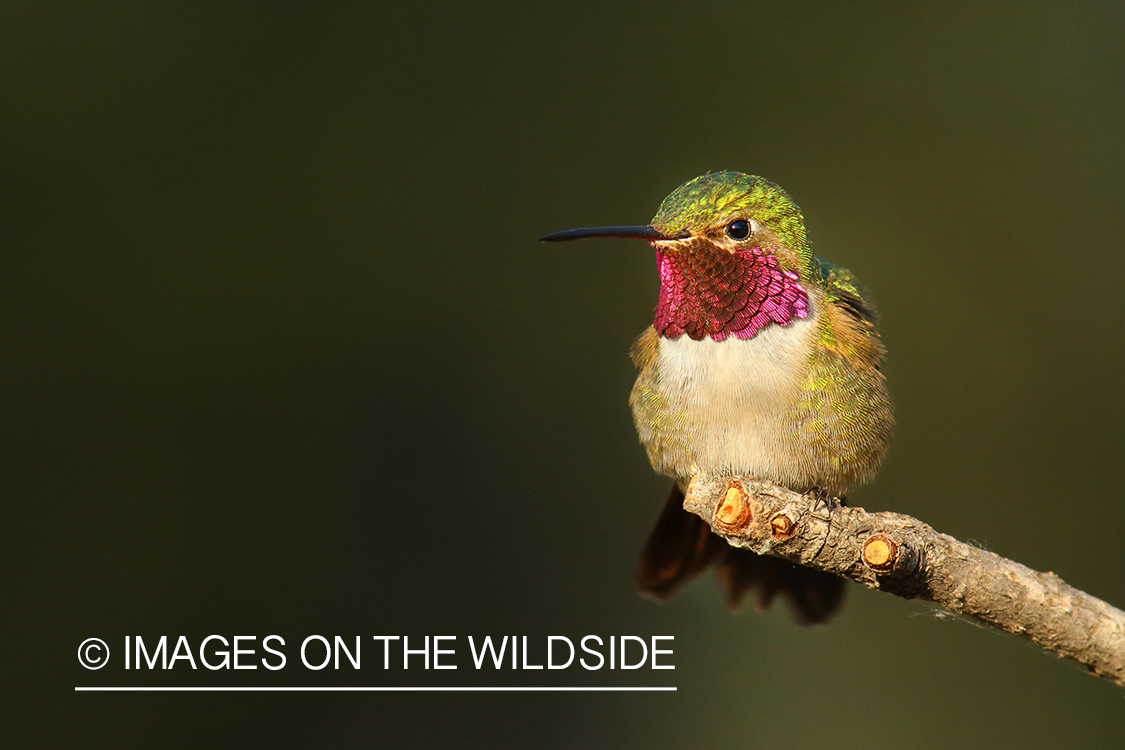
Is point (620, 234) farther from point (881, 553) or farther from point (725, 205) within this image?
point (881, 553)

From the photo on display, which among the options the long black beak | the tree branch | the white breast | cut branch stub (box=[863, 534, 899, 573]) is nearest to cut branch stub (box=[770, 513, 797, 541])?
the tree branch

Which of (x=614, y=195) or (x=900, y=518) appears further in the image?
(x=614, y=195)

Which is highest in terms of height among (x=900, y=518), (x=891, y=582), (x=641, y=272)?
(x=641, y=272)

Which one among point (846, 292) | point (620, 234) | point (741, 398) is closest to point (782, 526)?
point (741, 398)

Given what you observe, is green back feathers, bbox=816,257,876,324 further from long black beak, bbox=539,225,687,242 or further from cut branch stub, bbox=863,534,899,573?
cut branch stub, bbox=863,534,899,573

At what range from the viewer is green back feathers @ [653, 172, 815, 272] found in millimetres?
2717

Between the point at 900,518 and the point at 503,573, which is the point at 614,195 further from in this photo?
the point at 900,518

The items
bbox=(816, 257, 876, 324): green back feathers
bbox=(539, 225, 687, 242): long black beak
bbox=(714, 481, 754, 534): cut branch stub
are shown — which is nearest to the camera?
bbox=(714, 481, 754, 534): cut branch stub

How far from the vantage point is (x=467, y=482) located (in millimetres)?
5352

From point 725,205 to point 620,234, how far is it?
A: 320 millimetres

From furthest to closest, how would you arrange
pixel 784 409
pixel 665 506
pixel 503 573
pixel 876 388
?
pixel 503 573
pixel 665 506
pixel 876 388
pixel 784 409

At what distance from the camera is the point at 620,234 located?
8.75 ft

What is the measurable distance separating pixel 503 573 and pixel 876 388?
285 cm

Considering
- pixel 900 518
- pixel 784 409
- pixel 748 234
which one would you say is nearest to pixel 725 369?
pixel 784 409
